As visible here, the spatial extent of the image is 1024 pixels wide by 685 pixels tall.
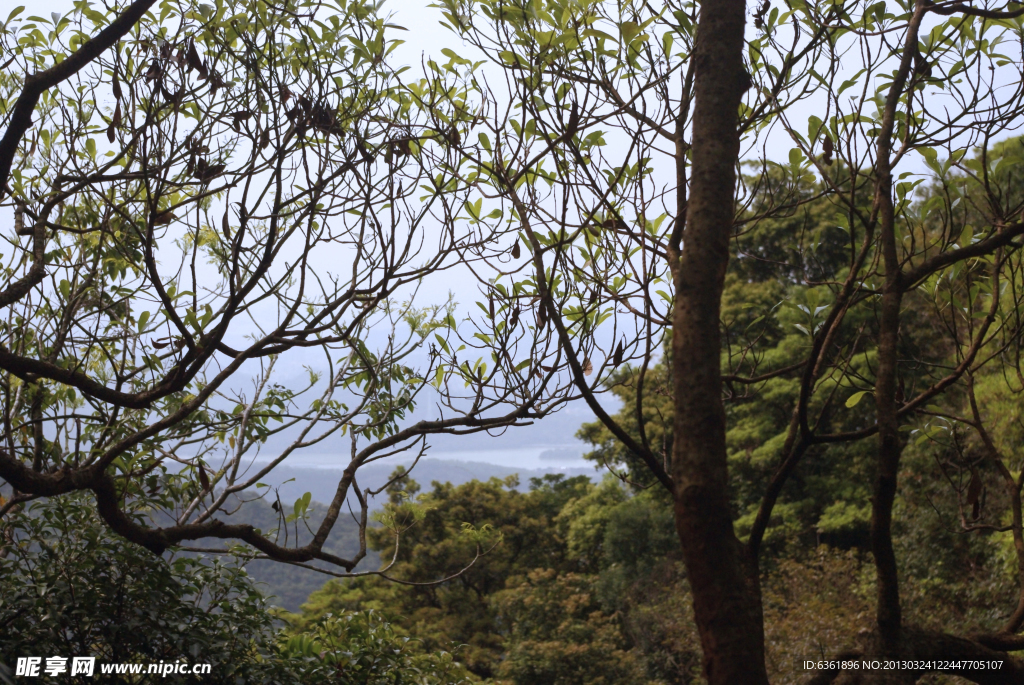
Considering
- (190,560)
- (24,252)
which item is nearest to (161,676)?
(190,560)

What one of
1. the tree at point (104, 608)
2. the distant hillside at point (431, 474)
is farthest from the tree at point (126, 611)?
the distant hillside at point (431, 474)

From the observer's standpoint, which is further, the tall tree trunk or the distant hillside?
the distant hillside

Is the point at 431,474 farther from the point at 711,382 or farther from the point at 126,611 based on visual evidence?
the point at 711,382

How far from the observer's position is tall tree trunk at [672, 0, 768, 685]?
3.01ft

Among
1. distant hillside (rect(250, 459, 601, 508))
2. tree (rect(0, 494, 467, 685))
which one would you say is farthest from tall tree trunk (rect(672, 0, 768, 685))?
distant hillside (rect(250, 459, 601, 508))

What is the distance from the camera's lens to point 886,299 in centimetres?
138

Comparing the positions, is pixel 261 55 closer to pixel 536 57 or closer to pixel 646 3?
pixel 536 57

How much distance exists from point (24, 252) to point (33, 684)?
1.40m

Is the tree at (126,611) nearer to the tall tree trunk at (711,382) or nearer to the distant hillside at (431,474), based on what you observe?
the distant hillside at (431,474)

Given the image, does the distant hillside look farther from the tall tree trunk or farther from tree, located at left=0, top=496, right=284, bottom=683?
the tall tree trunk

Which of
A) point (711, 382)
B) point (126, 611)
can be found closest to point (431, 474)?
point (126, 611)

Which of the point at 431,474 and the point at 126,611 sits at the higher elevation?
the point at 431,474

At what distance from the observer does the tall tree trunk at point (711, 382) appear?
918 millimetres

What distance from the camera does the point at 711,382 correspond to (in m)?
0.99
